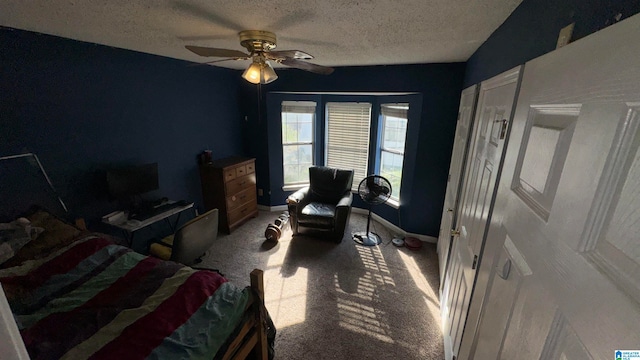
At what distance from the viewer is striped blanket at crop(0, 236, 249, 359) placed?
1.18 meters

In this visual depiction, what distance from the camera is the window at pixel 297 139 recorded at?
4.02 metres

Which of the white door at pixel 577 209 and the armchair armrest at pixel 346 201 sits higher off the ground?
the white door at pixel 577 209

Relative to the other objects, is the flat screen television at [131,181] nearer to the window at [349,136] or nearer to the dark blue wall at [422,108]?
the dark blue wall at [422,108]

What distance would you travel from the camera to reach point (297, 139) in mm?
4254

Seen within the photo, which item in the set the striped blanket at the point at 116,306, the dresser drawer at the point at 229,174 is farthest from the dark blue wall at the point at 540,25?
the dresser drawer at the point at 229,174

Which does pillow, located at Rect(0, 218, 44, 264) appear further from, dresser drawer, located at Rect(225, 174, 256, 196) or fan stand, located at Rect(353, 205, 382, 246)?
fan stand, located at Rect(353, 205, 382, 246)

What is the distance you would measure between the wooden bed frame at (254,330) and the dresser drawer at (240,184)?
2159mm

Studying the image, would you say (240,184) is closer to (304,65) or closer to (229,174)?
(229,174)

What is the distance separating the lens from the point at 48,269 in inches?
63.8

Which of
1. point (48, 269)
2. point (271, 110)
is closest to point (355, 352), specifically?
point (48, 269)

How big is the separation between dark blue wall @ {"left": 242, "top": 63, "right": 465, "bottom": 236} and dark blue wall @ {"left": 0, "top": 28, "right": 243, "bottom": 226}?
3.72 feet

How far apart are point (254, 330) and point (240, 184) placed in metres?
2.43

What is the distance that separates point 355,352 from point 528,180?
1.79m

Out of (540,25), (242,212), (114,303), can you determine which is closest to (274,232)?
(242,212)
